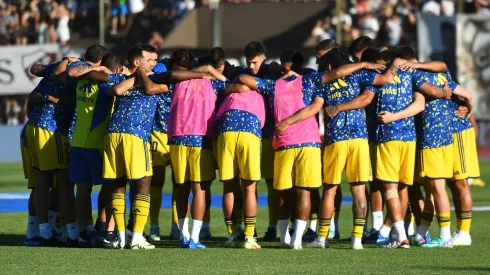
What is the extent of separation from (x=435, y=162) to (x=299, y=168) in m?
1.60

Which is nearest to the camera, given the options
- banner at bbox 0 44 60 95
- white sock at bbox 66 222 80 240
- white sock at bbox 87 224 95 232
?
white sock at bbox 66 222 80 240

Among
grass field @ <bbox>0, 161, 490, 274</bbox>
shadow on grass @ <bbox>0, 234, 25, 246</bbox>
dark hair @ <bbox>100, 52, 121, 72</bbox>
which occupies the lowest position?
shadow on grass @ <bbox>0, 234, 25, 246</bbox>

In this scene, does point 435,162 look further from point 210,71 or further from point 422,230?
point 210,71

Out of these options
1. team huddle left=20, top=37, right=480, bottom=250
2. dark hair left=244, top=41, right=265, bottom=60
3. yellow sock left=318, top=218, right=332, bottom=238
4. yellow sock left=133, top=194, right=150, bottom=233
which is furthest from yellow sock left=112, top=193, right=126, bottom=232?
dark hair left=244, top=41, right=265, bottom=60

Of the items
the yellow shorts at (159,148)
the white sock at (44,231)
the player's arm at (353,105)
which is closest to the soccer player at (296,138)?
the player's arm at (353,105)

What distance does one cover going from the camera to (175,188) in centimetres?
1242

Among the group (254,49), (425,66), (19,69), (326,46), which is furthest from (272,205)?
(19,69)

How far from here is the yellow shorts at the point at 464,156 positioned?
40.1 ft

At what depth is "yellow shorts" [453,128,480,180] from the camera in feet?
40.1

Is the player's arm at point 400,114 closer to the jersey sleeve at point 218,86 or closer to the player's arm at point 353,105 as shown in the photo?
the player's arm at point 353,105

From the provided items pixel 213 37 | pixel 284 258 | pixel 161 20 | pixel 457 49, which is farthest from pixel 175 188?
pixel 161 20

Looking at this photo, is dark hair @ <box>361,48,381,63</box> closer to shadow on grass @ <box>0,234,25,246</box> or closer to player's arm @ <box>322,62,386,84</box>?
player's arm @ <box>322,62,386,84</box>

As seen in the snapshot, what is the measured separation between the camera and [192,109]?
456 inches

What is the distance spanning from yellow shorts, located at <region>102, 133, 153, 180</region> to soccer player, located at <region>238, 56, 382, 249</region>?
1.31 meters
